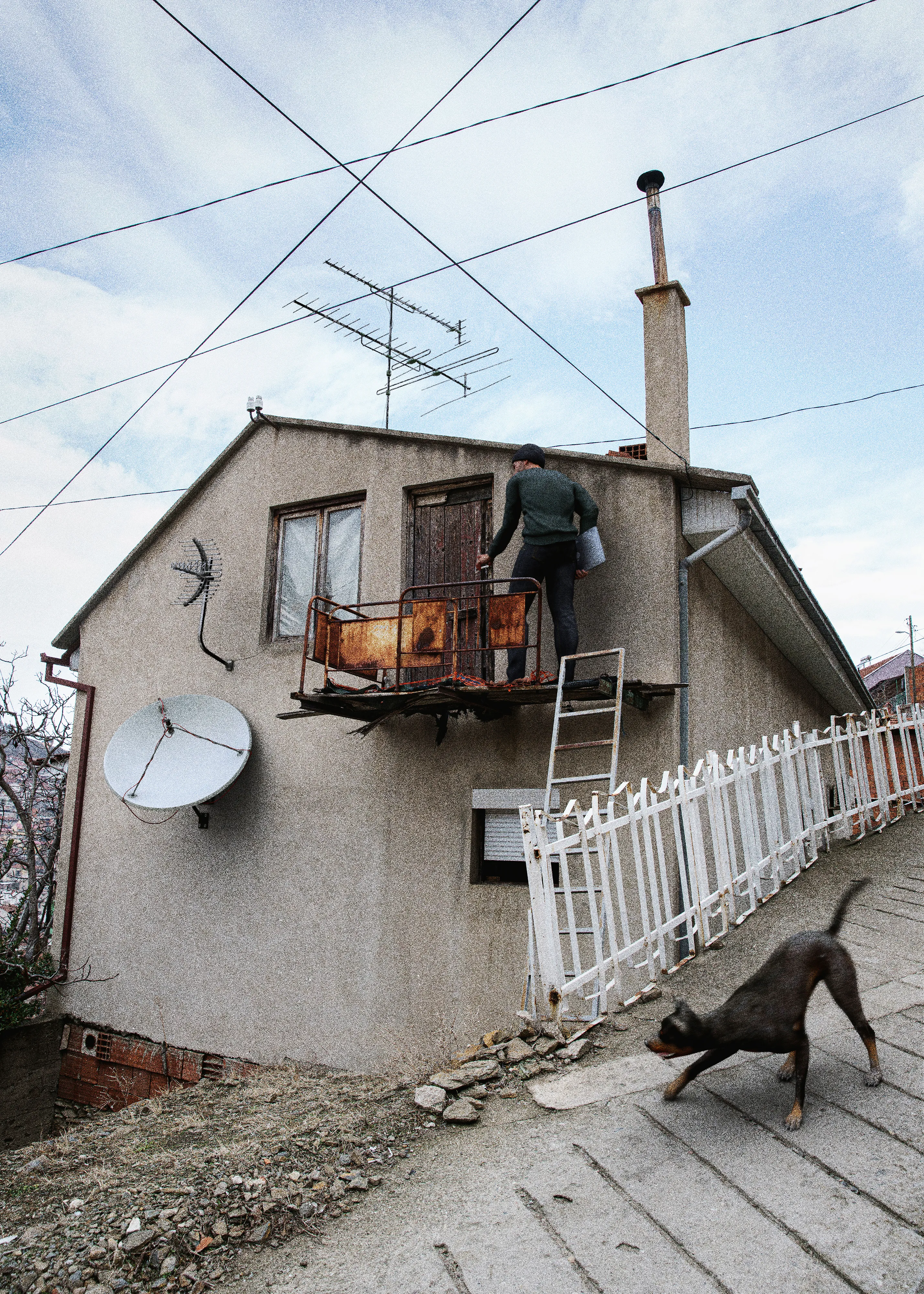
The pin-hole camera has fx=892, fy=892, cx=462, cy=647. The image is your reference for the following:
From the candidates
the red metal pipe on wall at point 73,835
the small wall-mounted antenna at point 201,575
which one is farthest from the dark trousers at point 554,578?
the red metal pipe on wall at point 73,835

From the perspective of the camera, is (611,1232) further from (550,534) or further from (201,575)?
(201,575)

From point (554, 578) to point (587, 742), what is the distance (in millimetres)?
1361

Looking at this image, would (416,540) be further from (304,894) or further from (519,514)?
(304,894)

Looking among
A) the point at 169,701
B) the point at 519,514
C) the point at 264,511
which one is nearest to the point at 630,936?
the point at 519,514

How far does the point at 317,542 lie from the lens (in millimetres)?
9617

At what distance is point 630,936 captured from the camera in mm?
6809

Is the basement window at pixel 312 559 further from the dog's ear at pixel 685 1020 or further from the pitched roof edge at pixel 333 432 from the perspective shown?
the dog's ear at pixel 685 1020

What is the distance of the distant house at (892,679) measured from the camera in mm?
24530

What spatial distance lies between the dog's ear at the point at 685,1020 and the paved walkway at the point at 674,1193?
0.52 m

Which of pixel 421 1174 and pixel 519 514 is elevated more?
pixel 519 514

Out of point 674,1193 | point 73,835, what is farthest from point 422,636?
point 73,835

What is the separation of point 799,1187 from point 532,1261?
1.00 meters

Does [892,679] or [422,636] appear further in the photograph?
[892,679]

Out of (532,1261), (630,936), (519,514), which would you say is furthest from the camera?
(519,514)
